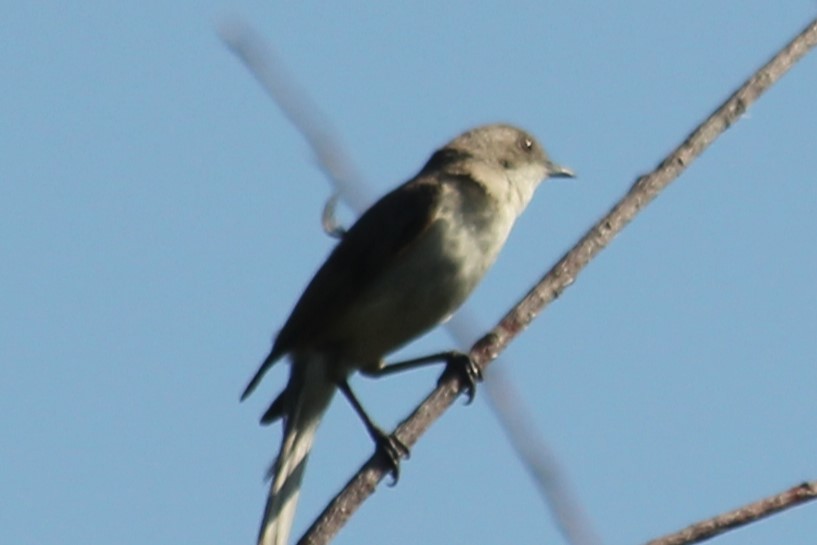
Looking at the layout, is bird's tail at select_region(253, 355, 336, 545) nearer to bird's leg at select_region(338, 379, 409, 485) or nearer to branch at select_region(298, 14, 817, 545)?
bird's leg at select_region(338, 379, 409, 485)

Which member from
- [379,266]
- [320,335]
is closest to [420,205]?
[379,266]

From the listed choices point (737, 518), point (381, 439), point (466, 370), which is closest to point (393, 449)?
point (381, 439)

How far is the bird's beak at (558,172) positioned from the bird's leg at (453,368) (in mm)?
1430

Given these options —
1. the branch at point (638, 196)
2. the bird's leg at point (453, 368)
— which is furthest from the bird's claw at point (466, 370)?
the branch at point (638, 196)

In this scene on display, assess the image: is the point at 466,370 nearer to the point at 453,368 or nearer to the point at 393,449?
the point at 453,368

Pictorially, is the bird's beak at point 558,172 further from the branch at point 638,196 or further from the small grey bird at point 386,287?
the branch at point 638,196

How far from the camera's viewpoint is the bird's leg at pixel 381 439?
581cm

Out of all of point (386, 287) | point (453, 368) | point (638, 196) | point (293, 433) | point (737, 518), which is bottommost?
point (737, 518)

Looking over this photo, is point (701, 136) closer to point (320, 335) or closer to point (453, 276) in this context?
point (453, 276)

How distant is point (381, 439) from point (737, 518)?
2888 mm

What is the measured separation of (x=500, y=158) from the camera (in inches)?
286

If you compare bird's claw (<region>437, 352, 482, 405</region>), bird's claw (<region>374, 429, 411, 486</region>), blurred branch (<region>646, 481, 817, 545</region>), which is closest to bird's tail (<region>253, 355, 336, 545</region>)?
bird's claw (<region>374, 429, 411, 486</region>)

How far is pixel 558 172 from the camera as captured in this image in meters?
7.44

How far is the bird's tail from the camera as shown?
550cm
